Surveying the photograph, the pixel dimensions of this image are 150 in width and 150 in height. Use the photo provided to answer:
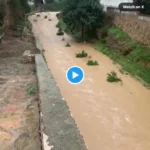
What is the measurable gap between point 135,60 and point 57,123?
416 inches

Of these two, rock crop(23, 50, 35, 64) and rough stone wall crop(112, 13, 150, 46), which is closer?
rock crop(23, 50, 35, 64)

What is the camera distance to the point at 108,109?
938 cm

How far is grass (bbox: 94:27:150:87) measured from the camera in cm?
1282

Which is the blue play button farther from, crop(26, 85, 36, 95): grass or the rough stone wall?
the rough stone wall

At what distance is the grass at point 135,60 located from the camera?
12.8 meters

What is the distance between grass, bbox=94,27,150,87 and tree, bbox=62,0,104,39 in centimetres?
359

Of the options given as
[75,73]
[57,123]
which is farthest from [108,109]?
[57,123]

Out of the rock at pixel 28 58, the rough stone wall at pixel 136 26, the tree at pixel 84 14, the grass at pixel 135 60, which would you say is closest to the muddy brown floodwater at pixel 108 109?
the grass at pixel 135 60

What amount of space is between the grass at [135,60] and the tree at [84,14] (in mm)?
3585

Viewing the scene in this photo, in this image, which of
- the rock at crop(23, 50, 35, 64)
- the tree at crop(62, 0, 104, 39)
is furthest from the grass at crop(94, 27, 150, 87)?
the rock at crop(23, 50, 35, 64)

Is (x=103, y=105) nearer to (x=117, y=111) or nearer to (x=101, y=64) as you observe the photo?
(x=117, y=111)
